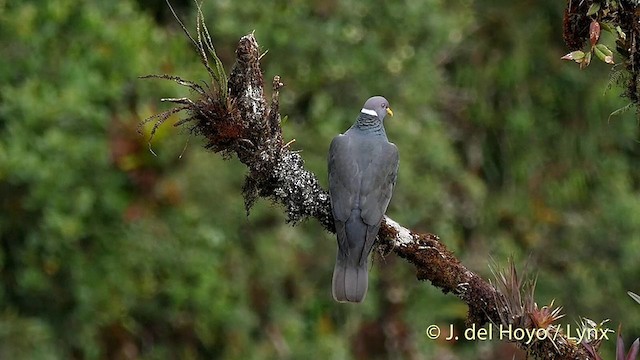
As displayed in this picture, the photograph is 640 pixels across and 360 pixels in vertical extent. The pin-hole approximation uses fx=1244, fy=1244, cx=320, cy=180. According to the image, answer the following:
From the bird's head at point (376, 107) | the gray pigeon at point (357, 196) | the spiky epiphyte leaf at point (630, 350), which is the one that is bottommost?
the spiky epiphyte leaf at point (630, 350)

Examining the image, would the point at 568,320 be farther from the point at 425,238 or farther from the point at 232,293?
the point at 425,238

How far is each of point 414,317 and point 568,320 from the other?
1.40m

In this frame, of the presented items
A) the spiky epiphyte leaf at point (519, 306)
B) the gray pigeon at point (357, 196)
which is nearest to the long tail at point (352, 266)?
the gray pigeon at point (357, 196)

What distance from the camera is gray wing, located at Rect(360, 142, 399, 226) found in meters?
4.17

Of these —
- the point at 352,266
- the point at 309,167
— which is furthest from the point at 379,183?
the point at 309,167

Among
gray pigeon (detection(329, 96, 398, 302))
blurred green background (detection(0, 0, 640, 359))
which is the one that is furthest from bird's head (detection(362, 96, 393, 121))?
blurred green background (detection(0, 0, 640, 359))

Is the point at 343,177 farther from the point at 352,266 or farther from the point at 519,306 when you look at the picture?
the point at 519,306

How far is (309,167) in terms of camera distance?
830 centimetres

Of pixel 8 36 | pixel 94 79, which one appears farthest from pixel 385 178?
pixel 8 36

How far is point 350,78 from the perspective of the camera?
895 centimetres

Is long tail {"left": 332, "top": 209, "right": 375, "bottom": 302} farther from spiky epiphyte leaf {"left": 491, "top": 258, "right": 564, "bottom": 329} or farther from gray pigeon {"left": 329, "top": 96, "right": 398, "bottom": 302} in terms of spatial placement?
spiky epiphyte leaf {"left": 491, "top": 258, "right": 564, "bottom": 329}

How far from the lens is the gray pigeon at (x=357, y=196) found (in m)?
4.07

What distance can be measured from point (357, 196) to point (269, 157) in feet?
2.61

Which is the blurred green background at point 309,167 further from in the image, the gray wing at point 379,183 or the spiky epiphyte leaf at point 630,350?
the spiky epiphyte leaf at point 630,350
